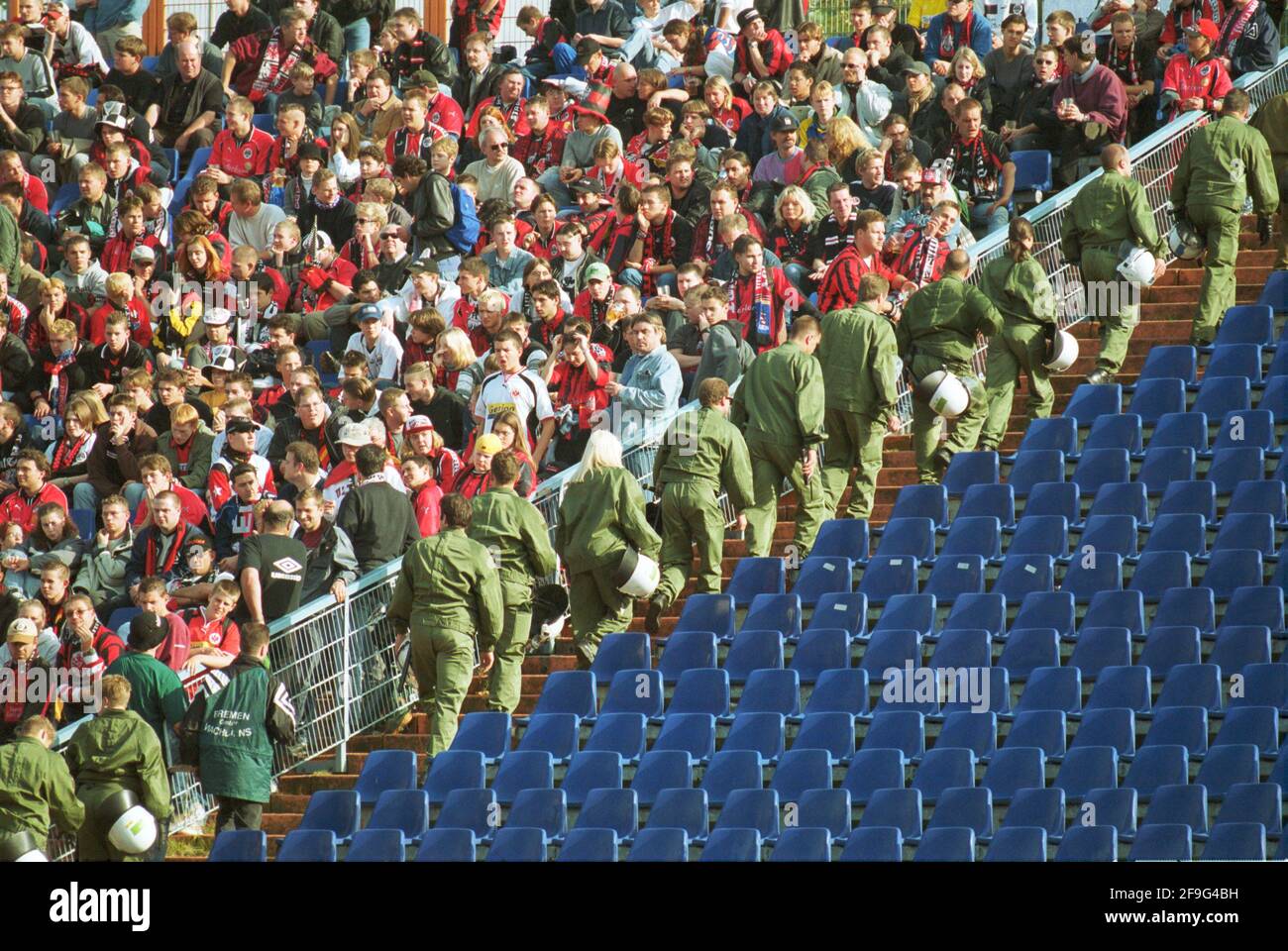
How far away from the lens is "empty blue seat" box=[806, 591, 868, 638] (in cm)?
1347

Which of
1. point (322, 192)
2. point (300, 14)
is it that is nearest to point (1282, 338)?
point (322, 192)

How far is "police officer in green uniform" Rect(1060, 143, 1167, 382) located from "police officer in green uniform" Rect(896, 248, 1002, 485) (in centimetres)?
99

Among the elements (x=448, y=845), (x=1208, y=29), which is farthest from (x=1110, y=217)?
(x=448, y=845)

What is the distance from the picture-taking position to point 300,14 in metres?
20.8

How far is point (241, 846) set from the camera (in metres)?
12.6

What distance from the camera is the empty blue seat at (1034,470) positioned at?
47.2 ft

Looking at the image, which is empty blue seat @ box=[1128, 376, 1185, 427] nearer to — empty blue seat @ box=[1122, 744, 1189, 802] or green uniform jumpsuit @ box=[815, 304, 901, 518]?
green uniform jumpsuit @ box=[815, 304, 901, 518]

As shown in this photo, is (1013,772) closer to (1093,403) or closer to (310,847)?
(310,847)

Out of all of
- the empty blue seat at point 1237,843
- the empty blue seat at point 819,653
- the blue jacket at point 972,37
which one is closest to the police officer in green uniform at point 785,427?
the empty blue seat at point 819,653

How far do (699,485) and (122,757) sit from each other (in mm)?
3257

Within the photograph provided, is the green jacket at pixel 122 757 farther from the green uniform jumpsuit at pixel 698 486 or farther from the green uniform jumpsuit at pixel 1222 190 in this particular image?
the green uniform jumpsuit at pixel 1222 190

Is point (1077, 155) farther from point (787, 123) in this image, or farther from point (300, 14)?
point (300, 14)

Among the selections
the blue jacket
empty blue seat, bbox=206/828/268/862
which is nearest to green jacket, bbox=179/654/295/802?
empty blue seat, bbox=206/828/268/862

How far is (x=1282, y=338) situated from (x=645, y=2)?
272 inches
